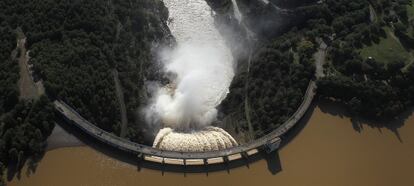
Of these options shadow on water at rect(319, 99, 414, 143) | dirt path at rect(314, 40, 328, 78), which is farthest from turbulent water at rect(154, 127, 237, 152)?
dirt path at rect(314, 40, 328, 78)

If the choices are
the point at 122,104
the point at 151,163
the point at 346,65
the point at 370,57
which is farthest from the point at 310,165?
the point at 122,104

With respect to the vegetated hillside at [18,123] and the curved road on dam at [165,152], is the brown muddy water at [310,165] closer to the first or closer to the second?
the curved road on dam at [165,152]

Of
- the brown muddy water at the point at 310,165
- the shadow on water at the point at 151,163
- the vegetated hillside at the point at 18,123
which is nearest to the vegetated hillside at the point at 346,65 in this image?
the brown muddy water at the point at 310,165

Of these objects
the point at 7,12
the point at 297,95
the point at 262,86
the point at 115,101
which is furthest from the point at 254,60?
the point at 7,12

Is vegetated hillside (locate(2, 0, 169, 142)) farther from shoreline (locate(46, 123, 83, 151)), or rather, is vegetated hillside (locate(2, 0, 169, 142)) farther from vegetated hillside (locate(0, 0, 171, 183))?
shoreline (locate(46, 123, 83, 151))

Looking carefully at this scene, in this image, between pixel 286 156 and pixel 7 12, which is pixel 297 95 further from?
pixel 7 12

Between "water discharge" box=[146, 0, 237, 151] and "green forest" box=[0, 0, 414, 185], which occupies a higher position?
"green forest" box=[0, 0, 414, 185]
